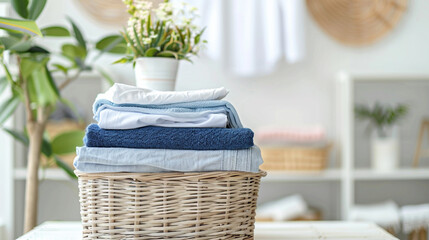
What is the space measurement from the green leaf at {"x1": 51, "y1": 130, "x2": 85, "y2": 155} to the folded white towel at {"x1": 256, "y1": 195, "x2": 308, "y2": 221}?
923 mm

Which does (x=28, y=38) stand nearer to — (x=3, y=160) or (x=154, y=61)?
(x=154, y=61)

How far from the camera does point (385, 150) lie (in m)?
2.26

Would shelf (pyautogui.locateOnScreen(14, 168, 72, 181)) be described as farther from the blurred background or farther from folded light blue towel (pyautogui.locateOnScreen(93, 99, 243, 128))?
folded light blue towel (pyautogui.locateOnScreen(93, 99, 243, 128))

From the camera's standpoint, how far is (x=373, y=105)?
248cm

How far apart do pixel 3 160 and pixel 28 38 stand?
2.96ft

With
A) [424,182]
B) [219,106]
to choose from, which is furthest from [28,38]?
[424,182]

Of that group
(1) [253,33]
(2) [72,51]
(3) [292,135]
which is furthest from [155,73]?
(1) [253,33]

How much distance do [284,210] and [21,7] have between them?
1.36 metres

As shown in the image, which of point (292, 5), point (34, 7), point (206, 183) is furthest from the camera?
point (292, 5)

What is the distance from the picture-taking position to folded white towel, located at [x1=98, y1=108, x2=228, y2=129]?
81 centimetres

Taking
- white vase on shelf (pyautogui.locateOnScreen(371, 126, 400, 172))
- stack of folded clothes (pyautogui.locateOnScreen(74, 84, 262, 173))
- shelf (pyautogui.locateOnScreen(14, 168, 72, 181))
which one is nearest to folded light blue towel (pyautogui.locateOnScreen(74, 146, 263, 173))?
stack of folded clothes (pyautogui.locateOnScreen(74, 84, 262, 173))

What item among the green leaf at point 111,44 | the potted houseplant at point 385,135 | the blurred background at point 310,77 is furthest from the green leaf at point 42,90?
the potted houseplant at point 385,135

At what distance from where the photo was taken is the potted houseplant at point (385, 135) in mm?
2266

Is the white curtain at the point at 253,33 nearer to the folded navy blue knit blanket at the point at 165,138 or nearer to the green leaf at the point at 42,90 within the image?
the green leaf at the point at 42,90
